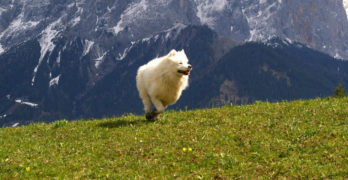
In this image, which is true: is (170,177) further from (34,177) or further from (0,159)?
(0,159)

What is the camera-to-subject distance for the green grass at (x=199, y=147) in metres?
12.6

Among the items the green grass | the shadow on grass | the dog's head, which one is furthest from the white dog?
the green grass

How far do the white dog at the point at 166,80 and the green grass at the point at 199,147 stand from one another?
83cm

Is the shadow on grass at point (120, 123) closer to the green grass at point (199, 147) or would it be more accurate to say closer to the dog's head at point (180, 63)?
the green grass at point (199, 147)

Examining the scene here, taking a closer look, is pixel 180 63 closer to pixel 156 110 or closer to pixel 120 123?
pixel 156 110

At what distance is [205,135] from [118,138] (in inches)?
142

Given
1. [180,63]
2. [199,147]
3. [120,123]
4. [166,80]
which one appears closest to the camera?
[199,147]

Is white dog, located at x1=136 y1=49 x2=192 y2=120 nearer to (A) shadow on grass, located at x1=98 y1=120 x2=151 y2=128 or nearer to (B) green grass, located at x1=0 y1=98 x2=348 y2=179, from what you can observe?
(A) shadow on grass, located at x1=98 y1=120 x2=151 y2=128

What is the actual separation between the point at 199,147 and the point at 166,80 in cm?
579

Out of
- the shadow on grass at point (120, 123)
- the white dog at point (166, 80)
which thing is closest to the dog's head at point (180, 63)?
the white dog at point (166, 80)

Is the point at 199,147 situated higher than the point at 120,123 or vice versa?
the point at 199,147

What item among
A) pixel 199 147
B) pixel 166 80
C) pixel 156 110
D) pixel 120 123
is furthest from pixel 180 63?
pixel 199 147

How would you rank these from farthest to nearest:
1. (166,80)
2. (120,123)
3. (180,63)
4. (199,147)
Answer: (120,123)
(166,80)
(180,63)
(199,147)

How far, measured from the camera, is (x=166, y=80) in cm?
1970
